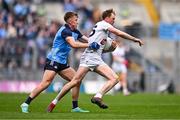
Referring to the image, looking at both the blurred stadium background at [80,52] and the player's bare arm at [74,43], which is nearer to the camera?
the player's bare arm at [74,43]

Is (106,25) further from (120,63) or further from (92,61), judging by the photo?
(120,63)

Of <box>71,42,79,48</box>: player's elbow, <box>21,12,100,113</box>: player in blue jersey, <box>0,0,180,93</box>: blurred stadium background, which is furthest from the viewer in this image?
<box>0,0,180,93</box>: blurred stadium background

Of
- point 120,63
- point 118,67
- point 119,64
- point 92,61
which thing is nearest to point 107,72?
point 92,61

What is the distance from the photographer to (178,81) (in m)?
36.8

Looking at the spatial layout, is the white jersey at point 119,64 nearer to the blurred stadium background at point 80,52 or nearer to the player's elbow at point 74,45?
the blurred stadium background at point 80,52

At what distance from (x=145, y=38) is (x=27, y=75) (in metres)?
5.31

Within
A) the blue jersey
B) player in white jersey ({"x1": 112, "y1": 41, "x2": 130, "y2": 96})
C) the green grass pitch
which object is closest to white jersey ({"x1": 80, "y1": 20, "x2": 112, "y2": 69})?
the blue jersey

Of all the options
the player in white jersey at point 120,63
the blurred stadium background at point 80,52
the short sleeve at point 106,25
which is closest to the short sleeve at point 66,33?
the short sleeve at point 106,25

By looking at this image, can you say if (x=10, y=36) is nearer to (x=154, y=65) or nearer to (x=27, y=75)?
(x=27, y=75)

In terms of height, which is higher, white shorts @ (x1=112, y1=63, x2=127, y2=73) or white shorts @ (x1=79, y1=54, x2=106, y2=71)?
white shorts @ (x1=79, y1=54, x2=106, y2=71)

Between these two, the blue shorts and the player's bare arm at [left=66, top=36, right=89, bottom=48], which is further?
the blue shorts

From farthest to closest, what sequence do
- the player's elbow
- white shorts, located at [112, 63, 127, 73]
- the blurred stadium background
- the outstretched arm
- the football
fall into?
the blurred stadium background, white shorts, located at [112, 63, 127, 73], the football, the player's elbow, the outstretched arm

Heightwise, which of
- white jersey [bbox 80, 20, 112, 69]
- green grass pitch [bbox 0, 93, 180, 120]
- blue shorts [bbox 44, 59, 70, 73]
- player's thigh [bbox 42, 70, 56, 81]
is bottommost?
green grass pitch [bbox 0, 93, 180, 120]

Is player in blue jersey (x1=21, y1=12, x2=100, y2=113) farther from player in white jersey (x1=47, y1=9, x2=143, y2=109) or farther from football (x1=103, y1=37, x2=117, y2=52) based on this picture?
football (x1=103, y1=37, x2=117, y2=52)
